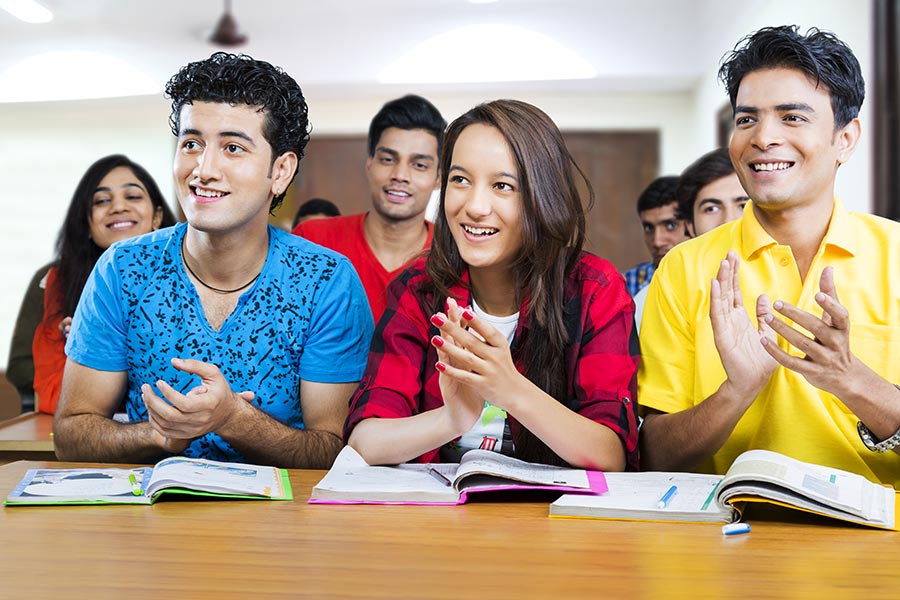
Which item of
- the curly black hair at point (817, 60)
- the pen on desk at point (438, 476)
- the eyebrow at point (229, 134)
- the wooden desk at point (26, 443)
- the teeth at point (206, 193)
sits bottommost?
the wooden desk at point (26, 443)

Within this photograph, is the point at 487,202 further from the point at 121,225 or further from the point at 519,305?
the point at 121,225

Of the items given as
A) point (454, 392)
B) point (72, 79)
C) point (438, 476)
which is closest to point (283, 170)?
point (454, 392)

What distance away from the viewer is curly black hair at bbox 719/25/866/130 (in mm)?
1730

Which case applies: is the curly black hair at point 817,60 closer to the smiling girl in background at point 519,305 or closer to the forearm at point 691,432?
the smiling girl in background at point 519,305

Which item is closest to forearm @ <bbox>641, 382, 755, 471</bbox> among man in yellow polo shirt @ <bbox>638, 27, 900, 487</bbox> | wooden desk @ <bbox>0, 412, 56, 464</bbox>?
man in yellow polo shirt @ <bbox>638, 27, 900, 487</bbox>

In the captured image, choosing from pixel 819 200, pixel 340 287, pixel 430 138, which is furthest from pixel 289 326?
pixel 430 138

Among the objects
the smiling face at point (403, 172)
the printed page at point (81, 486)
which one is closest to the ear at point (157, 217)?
the smiling face at point (403, 172)

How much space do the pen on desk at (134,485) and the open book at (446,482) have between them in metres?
0.26

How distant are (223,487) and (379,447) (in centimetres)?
32

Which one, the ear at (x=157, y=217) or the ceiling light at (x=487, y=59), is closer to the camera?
the ear at (x=157, y=217)

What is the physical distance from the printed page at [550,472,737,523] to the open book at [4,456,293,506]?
44 centimetres

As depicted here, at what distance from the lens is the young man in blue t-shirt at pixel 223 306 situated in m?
1.93

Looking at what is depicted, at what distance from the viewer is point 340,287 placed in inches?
79.7

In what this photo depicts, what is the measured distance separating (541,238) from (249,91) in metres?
0.72
